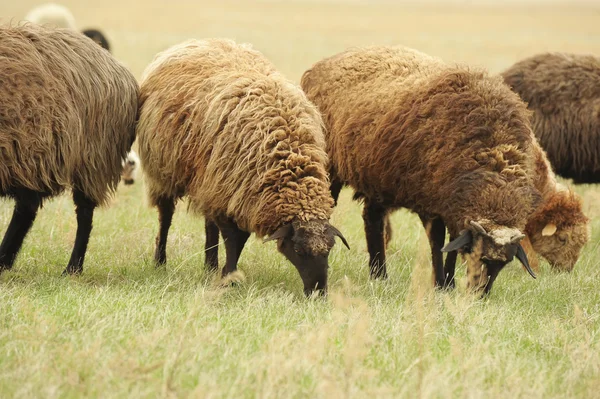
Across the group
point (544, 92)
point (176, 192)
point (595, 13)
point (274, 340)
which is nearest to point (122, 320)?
point (274, 340)

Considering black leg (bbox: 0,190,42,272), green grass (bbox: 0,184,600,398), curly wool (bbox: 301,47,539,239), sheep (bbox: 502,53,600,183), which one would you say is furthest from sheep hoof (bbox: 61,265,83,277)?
sheep (bbox: 502,53,600,183)

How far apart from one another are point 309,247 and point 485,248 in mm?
1527

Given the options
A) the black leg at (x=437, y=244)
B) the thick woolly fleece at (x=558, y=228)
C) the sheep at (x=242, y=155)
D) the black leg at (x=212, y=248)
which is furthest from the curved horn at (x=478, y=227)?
the thick woolly fleece at (x=558, y=228)

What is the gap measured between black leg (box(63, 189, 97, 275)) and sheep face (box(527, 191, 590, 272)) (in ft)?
16.3

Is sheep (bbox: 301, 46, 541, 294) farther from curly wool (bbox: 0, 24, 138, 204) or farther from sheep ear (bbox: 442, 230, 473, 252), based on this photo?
curly wool (bbox: 0, 24, 138, 204)

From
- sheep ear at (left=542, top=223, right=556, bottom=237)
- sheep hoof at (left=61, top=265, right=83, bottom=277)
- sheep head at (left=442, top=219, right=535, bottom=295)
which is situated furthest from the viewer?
sheep ear at (left=542, top=223, right=556, bottom=237)

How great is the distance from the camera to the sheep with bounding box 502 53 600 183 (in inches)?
388

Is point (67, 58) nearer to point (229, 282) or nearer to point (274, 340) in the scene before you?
point (229, 282)

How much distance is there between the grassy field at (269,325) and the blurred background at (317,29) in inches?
597

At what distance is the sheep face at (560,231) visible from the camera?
8914 mm

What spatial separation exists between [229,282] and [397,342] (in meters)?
1.77

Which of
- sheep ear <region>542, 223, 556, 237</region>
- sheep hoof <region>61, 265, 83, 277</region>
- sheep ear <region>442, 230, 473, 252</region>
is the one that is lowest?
sheep ear <region>542, 223, 556, 237</region>

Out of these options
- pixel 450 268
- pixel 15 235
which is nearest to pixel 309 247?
pixel 450 268

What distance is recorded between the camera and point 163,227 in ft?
25.9
